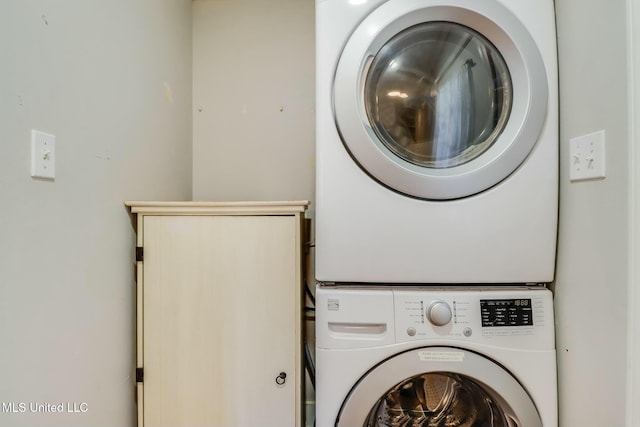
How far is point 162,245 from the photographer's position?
928 mm

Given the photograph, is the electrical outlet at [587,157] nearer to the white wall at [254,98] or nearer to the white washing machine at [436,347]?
the white washing machine at [436,347]

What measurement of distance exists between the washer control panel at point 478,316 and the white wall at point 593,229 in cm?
8

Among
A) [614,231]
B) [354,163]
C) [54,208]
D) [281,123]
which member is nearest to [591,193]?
[614,231]

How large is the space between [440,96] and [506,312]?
2.07 feet

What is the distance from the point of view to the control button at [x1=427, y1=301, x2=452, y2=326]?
76cm

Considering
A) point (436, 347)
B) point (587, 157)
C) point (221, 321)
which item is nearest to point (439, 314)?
point (436, 347)

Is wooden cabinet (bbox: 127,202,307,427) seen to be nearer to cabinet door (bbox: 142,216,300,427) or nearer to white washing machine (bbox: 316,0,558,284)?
cabinet door (bbox: 142,216,300,427)

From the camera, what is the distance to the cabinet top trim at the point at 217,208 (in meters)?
0.91

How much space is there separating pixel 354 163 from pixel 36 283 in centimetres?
82

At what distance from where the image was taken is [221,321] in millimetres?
920

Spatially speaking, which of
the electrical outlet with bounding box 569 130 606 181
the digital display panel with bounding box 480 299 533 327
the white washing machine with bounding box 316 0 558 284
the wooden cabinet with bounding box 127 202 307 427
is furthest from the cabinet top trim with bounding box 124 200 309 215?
the electrical outlet with bounding box 569 130 606 181

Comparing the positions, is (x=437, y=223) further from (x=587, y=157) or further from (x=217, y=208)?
(x=217, y=208)

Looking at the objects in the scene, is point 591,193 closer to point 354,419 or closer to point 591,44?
point 591,44

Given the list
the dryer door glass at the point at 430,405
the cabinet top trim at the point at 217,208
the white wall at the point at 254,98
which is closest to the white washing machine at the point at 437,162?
the cabinet top trim at the point at 217,208
